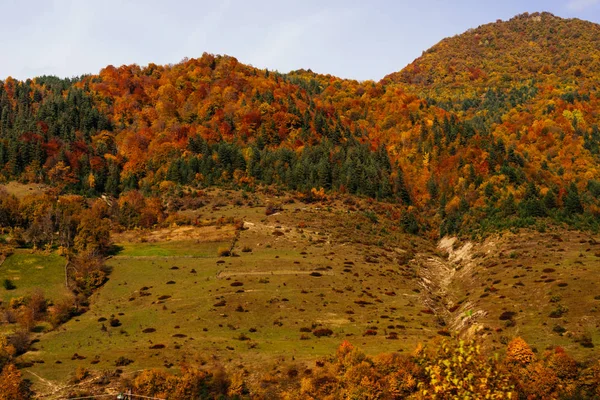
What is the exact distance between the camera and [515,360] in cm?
5094

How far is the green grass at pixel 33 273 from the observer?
94.4m

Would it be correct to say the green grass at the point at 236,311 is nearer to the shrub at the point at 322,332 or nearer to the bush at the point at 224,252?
the shrub at the point at 322,332

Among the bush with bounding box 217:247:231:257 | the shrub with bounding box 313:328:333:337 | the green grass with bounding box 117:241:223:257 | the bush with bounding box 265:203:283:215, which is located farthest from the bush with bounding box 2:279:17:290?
the bush with bounding box 265:203:283:215

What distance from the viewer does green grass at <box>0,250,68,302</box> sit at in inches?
3718

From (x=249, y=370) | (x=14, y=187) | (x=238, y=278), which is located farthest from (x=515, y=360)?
(x=14, y=187)

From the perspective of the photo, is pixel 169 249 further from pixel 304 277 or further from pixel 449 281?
pixel 449 281

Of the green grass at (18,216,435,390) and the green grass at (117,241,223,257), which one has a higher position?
the green grass at (117,241,223,257)

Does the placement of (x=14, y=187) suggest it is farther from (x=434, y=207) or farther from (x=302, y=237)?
(x=434, y=207)

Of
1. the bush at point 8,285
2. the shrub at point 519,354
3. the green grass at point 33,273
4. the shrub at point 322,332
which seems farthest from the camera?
the bush at point 8,285

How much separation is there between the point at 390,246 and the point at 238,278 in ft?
172

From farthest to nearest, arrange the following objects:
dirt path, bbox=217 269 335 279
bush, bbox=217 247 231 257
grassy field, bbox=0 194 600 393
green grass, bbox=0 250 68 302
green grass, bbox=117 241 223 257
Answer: green grass, bbox=117 241 223 257 < bush, bbox=217 247 231 257 < dirt path, bbox=217 269 335 279 < green grass, bbox=0 250 68 302 < grassy field, bbox=0 194 600 393

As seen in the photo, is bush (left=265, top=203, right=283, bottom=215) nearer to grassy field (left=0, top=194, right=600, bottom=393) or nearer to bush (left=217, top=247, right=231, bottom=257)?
grassy field (left=0, top=194, right=600, bottom=393)

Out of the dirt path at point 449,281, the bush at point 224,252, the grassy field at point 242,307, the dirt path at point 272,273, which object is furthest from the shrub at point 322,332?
the bush at point 224,252

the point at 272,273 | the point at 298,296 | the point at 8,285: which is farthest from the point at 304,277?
the point at 8,285
